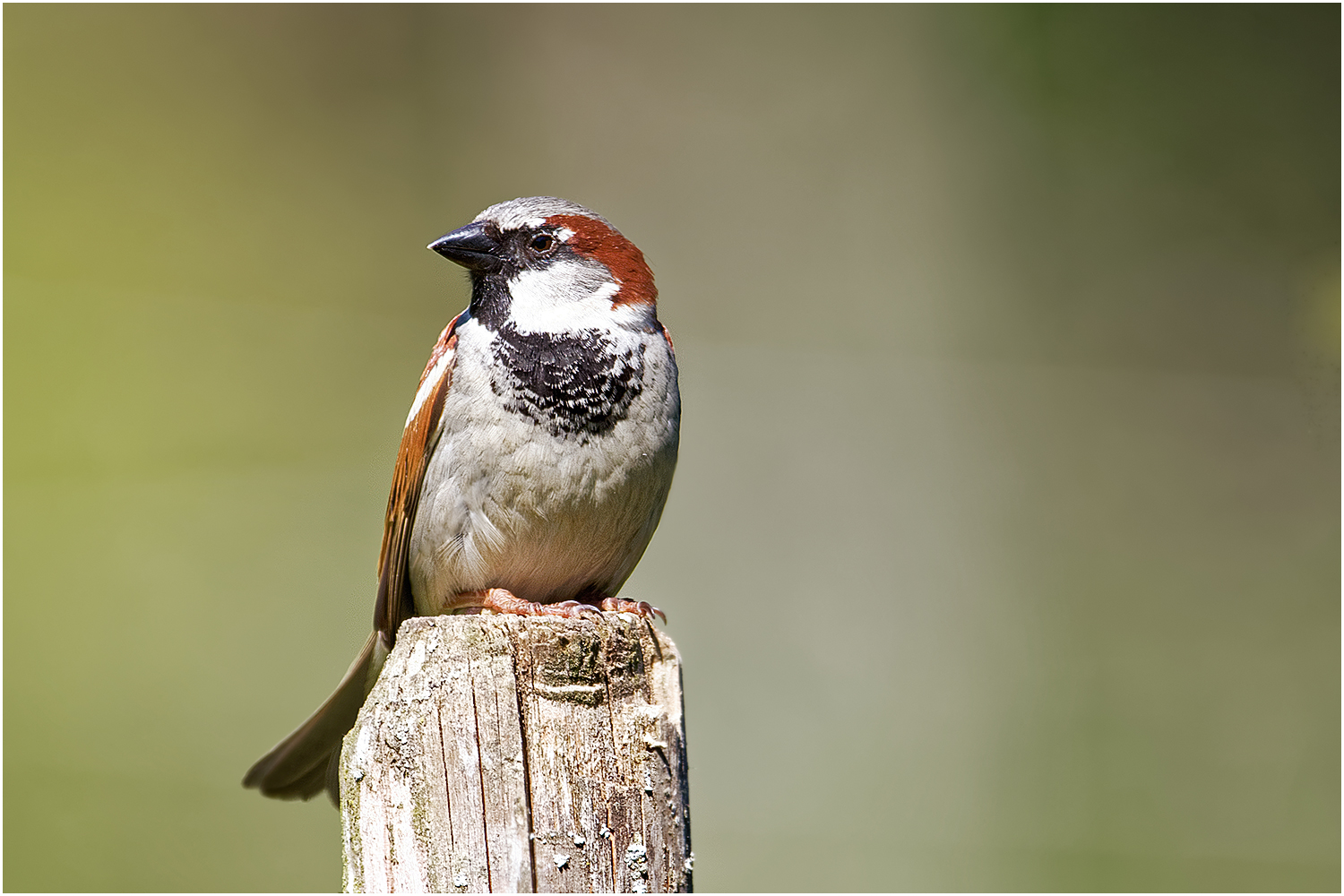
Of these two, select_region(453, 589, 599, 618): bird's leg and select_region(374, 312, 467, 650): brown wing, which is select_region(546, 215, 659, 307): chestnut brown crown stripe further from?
select_region(453, 589, 599, 618): bird's leg

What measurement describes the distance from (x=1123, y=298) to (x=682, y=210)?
3086mm

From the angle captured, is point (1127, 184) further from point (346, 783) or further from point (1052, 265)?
point (346, 783)

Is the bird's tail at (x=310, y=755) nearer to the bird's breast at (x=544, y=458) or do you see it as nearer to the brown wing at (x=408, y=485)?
the brown wing at (x=408, y=485)

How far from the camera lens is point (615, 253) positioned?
2.82 metres

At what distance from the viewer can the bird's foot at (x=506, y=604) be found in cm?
243

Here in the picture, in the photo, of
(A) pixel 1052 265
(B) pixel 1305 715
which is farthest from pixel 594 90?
(B) pixel 1305 715

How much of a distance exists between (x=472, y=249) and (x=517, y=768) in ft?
5.08

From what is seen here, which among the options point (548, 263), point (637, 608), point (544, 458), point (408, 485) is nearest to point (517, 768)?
point (637, 608)

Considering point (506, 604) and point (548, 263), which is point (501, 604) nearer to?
point (506, 604)

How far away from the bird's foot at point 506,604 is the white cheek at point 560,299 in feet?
2.16

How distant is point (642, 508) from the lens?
270 centimetres

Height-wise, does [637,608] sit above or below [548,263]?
below

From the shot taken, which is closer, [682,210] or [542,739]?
[542,739]

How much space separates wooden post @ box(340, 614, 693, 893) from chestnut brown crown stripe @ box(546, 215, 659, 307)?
47.2 inches
